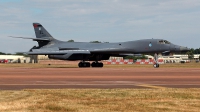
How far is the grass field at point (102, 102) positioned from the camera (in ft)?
30.0

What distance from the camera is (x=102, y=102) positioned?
1025 cm

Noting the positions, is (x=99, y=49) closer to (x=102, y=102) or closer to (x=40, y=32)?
(x=40, y=32)

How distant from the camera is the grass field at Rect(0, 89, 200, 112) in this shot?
360 inches

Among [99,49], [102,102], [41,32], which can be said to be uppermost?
[41,32]

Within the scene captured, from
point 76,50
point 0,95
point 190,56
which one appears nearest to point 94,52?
point 76,50

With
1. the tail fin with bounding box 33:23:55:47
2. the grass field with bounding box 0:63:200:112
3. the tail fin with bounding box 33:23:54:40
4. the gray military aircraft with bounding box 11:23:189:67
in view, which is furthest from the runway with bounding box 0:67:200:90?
the tail fin with bounding box 33:23:54:40

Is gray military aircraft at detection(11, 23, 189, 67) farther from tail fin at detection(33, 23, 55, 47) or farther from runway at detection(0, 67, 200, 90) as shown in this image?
runway at detection(0, 67, 200, 90)

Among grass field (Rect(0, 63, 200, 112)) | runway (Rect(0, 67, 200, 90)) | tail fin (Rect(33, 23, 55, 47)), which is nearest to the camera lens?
grass field (Rect(0, 63, 200, 112))

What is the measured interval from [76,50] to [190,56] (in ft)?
338

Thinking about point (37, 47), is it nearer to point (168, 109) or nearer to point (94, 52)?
point (94, 52)

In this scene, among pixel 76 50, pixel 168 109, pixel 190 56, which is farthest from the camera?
pixel 190 56

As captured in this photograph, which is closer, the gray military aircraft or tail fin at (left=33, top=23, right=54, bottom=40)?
the gray military aircraft

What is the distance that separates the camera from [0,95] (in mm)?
11633

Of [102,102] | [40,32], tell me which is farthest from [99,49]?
[102,102]
